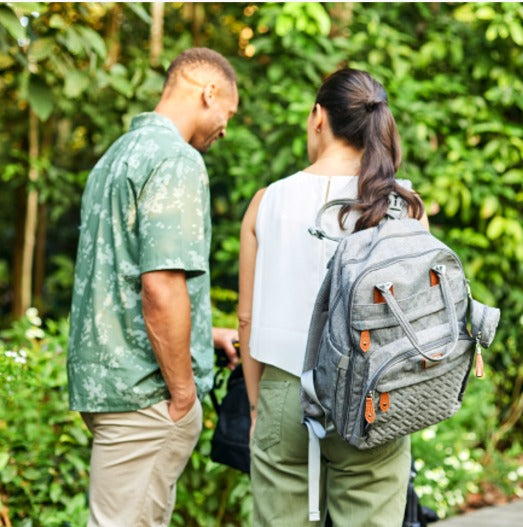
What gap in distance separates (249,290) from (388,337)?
0.60m

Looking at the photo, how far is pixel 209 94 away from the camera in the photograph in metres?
3.14

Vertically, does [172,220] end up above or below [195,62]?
below

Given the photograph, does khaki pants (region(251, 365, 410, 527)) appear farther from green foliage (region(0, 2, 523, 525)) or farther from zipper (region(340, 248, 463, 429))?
green foliage (region(0, 2, 523, 525))

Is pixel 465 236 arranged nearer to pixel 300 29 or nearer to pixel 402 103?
pixel 402 103

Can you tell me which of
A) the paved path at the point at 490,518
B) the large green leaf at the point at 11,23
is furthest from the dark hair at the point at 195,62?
the paved path at the point at 490,518

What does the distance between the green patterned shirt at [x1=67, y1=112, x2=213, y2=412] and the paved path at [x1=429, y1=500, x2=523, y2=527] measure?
269cm

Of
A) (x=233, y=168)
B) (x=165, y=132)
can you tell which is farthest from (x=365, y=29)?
(x=165, y=132)

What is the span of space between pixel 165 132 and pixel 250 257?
0.53 m

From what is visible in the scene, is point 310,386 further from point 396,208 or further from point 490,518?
point 490,518

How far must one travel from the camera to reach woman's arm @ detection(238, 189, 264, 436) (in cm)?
280

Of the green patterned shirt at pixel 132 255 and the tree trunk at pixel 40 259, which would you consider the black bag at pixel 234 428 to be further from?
the tree trunk at pixel 40 259

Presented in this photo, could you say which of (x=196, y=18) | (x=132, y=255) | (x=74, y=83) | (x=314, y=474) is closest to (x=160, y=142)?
(x=132, y=255)

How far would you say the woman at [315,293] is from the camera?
8.45 feet

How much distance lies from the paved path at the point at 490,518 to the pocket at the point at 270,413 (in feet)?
8.49
